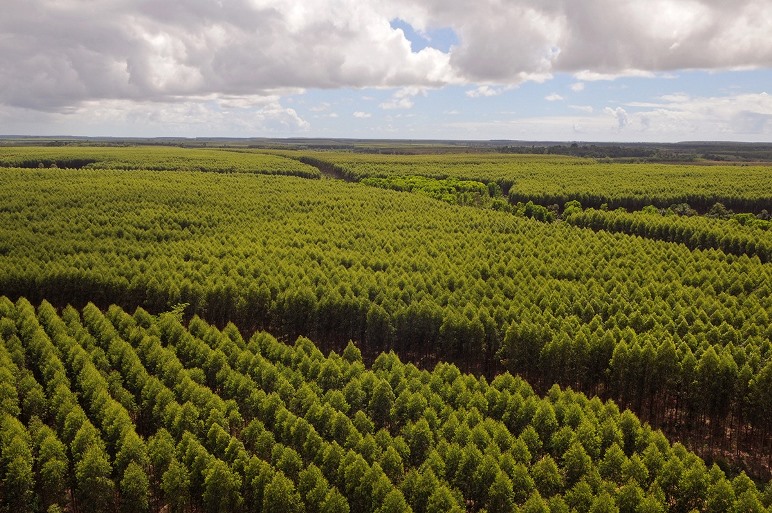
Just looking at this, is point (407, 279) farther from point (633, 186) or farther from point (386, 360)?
point (633, 186)

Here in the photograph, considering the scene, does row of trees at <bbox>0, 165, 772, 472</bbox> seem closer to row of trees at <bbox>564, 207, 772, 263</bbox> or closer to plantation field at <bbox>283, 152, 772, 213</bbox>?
row of trees at <bbox>564, 207, 772, 263</bbox>

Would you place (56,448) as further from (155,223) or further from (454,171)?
(454,171)

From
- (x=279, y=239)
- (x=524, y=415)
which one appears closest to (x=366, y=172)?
(x=279, y=239)

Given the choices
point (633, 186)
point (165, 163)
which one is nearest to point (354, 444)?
point (633, 186)

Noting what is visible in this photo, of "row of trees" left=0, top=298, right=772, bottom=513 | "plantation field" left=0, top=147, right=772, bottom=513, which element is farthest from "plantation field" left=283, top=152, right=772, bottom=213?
"row of trees" left=0, top=298, right=772, bottom=513

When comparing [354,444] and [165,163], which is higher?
[165,163]

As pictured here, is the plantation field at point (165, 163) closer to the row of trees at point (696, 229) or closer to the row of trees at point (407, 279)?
the row of trees at point (407, 279)
